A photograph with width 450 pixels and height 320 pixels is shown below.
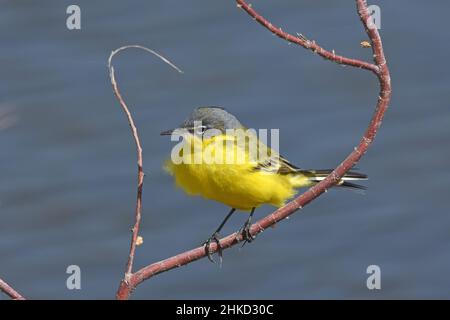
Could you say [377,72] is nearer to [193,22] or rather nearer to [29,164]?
[29,164]

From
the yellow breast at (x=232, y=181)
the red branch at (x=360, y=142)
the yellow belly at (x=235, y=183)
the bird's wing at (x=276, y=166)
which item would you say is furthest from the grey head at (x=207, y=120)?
the red branch at (x=360, y=142)

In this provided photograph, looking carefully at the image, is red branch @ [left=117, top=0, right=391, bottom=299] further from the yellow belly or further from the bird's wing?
the bird's wing

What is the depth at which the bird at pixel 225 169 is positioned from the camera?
6.61 meters

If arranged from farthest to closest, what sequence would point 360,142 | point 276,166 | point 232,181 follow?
point 276,166
point 232,181
point 360,142

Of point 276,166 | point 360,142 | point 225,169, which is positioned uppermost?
point 276,166

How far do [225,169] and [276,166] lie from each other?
0.53 m

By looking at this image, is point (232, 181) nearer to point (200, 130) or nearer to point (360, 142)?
point (200, 130)

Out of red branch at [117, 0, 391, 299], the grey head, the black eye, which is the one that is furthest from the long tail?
red branch at [117, 0, 391, 299]

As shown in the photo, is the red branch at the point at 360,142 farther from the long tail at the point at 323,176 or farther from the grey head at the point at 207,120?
the long tail at the point at 323,176

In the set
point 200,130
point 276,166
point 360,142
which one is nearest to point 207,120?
point 200,130

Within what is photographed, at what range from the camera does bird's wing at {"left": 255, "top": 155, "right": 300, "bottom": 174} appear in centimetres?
705

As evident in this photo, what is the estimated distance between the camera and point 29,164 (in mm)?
11359

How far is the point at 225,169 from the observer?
678cm

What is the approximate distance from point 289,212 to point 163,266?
0.54m
